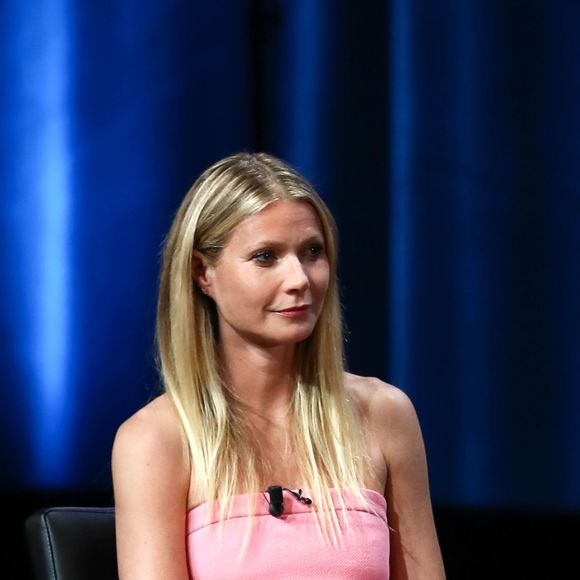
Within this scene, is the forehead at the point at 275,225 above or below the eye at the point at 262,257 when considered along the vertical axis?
above

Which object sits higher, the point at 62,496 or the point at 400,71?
the point at 400,71

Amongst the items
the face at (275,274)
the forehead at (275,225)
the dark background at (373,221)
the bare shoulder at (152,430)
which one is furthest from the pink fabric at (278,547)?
the dark background at (373,221)

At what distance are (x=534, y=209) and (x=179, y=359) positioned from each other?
960 mm

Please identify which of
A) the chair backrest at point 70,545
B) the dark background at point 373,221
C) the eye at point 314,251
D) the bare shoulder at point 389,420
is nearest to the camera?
the chair backrest at point 70,545

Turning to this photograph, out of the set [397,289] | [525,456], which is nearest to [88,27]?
[397,289]

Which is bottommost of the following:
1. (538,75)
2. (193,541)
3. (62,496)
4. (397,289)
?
(62,496)

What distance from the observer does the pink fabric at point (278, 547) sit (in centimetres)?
175

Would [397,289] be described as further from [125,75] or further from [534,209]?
[125,75]

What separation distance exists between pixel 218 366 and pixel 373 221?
84cm

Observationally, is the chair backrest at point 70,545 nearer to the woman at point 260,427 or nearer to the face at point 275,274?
the woman at point 260,427

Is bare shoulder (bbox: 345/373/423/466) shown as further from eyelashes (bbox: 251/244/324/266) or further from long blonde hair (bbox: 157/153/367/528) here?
eyelashes (bbox: 251/244/324/266)

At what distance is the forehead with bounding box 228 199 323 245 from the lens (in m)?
1.81

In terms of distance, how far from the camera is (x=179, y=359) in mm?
1877

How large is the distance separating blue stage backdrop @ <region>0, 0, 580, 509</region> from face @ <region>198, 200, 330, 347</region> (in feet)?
2.60
